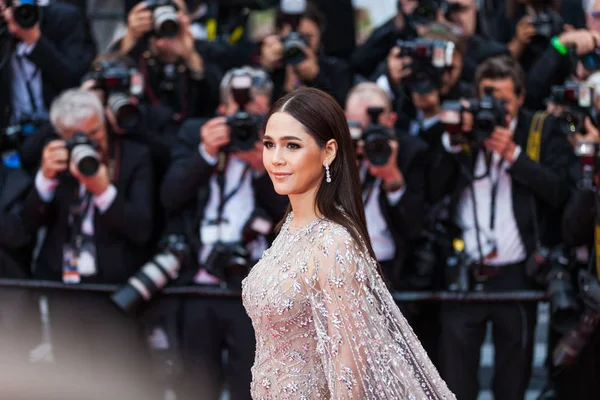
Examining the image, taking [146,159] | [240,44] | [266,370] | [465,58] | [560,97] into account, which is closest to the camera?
[266,370]

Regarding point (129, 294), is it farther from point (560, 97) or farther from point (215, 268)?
point (560, 97)

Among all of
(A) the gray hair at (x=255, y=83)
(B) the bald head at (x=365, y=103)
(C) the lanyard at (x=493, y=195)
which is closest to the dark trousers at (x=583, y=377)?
(C) the lanyard at (x=493, y=195)

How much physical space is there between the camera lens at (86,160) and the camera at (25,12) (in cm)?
104

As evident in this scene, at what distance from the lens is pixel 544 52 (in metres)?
6.11

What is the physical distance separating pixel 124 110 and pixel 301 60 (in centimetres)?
98

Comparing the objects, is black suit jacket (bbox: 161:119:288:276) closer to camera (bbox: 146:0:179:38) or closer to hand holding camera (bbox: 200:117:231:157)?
hand holding camera (bbox: 200:117:231:157)

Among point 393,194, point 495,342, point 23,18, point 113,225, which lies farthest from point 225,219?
Answer: point 23,18

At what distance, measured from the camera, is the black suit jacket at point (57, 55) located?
614cm

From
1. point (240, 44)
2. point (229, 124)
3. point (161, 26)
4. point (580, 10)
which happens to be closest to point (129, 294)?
point (229, 124)

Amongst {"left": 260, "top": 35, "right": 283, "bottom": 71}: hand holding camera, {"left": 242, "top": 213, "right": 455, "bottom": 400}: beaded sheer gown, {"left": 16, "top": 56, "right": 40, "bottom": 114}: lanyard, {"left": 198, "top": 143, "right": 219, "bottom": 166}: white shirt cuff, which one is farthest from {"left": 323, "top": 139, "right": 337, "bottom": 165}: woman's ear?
{"left": 16, "top": 56, "right": 40, "bottom": 114}: lanyard

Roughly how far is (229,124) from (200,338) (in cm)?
107

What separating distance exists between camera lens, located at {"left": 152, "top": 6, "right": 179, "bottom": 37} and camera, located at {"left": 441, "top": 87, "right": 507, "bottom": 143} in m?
1.56

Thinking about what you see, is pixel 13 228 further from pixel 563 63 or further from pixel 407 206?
pixel 563 63

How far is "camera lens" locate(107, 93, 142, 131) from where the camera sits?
18.6ft
